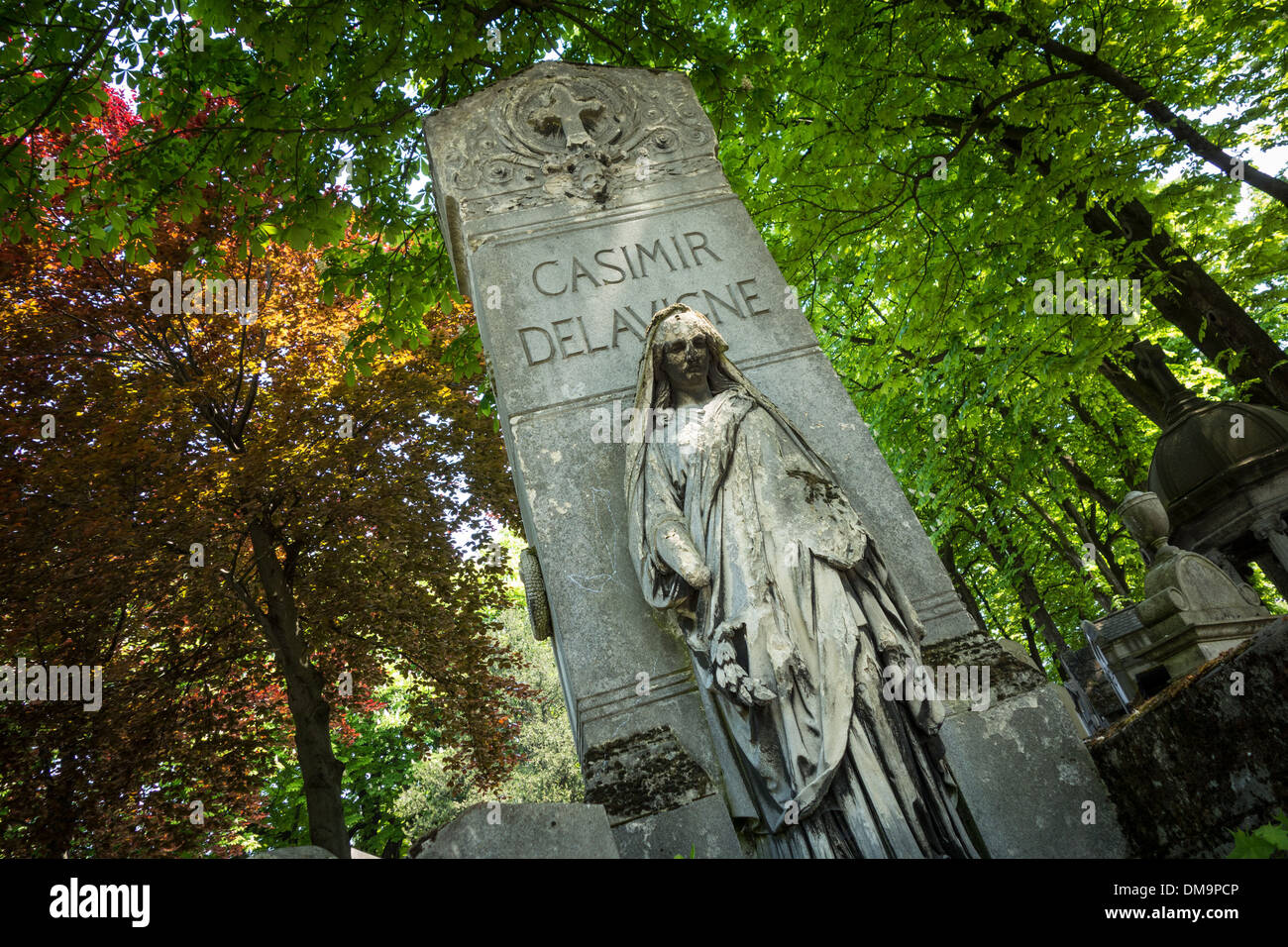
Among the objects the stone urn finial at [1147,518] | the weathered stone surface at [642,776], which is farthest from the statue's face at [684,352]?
the stone urn finial at [1147,518]

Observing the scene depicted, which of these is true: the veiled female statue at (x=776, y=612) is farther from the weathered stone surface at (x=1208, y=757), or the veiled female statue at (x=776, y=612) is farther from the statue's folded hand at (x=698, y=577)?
the weathered stone surface at (x=1208, y=757)

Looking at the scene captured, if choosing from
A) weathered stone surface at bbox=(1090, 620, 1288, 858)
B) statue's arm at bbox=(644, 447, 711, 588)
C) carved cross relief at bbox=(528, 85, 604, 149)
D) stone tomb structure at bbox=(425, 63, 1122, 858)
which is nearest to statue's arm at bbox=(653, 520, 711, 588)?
statue's arm at bbox=(644, 447, 711, 588)

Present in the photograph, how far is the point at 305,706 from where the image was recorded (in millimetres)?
11078

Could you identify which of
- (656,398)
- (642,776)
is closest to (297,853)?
(642,776)

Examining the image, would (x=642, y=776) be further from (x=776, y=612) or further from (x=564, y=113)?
(x=564, y=113)

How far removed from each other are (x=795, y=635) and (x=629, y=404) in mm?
Result: 1843

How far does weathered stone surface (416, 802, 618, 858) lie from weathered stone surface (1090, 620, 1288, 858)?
204cm

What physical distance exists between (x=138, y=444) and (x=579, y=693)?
8.88 metres

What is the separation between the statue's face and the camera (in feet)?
13.9

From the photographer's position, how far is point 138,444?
1054 cm

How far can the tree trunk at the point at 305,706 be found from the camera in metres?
10.3
